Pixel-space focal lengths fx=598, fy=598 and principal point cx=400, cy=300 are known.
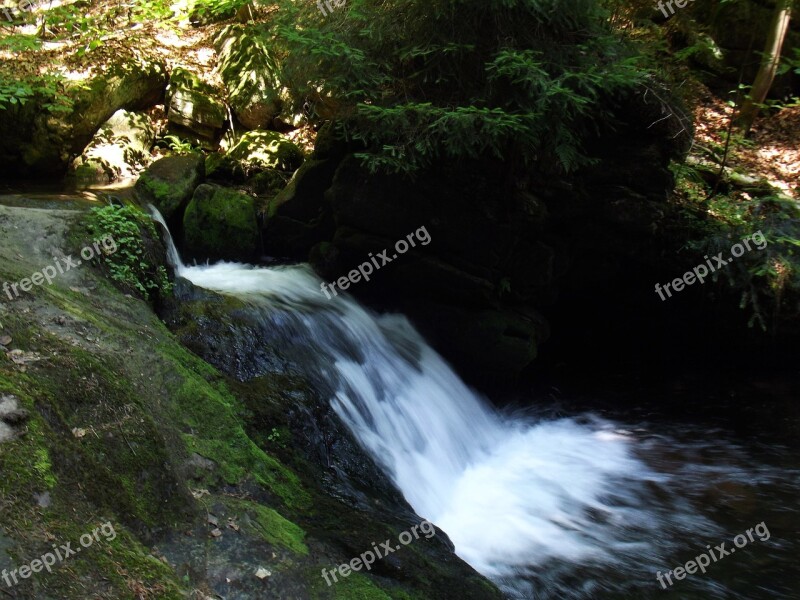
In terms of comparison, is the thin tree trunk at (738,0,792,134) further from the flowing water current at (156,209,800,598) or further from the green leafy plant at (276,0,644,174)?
the flowing water current at (156,209,800,598)

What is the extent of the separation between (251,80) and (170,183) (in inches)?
122

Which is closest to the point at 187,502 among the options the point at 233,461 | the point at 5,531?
the point at 233,461

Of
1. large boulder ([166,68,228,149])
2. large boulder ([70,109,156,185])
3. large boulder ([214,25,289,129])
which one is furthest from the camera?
large boulder ([214,25,289,129])

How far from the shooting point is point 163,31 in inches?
467

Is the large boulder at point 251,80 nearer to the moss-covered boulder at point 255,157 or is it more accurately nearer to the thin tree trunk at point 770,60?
the moss-covered boulder at point 255,157

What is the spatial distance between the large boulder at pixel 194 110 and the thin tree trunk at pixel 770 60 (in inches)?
351

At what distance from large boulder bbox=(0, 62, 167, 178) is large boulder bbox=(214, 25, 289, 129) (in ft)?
5.22

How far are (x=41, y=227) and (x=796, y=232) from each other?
29.4 feet

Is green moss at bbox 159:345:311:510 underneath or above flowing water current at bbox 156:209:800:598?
above

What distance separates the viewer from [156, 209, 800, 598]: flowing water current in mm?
4879

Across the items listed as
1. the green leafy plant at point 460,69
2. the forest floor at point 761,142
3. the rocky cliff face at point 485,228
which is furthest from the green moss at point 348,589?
the forest floor at point 761,142

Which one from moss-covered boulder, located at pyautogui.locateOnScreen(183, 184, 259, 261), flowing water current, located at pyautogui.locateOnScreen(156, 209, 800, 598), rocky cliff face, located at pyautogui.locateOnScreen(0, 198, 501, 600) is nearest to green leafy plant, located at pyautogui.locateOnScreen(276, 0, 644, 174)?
flowing water current, located at pyautogui.locateOnScreen(156, 209, 800, 598)

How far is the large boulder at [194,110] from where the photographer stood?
10195mm

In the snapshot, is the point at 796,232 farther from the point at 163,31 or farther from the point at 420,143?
the point at 163,31
